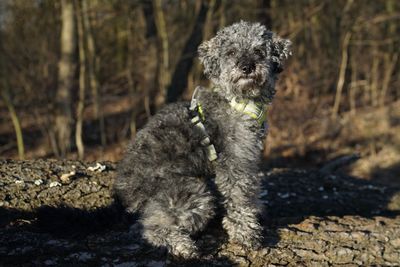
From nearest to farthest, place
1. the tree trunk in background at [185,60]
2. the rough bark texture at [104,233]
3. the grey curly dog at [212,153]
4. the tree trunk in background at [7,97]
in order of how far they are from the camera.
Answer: the rough bark texture at [104,233]
the grey curly dog at [212,153]
the tree trunk in background at [7,97]
the tree trunk in background at [185,60]

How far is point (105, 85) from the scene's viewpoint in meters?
15.7

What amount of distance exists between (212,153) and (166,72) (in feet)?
27.6

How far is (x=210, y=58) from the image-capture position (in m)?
4.92

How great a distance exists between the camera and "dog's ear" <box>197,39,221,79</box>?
488 cm

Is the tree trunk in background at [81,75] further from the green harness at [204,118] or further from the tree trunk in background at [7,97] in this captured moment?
the green harness at [204,118]

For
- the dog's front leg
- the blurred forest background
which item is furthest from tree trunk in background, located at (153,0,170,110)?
the dog's front leg

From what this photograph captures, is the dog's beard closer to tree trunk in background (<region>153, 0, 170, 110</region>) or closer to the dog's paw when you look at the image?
the dog's paw

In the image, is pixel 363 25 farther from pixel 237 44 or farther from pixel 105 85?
pixel 237 44

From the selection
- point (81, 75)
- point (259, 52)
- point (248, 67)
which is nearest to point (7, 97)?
point (81, 75)

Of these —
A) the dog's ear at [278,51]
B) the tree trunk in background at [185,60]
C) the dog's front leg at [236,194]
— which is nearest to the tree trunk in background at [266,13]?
the tree trunk in background at [185,60]

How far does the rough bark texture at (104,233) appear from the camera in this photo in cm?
402

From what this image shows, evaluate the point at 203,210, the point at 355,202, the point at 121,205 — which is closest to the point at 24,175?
the point at 121,205

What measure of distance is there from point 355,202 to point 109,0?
9075mm

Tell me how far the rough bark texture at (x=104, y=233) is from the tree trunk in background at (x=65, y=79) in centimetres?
640
